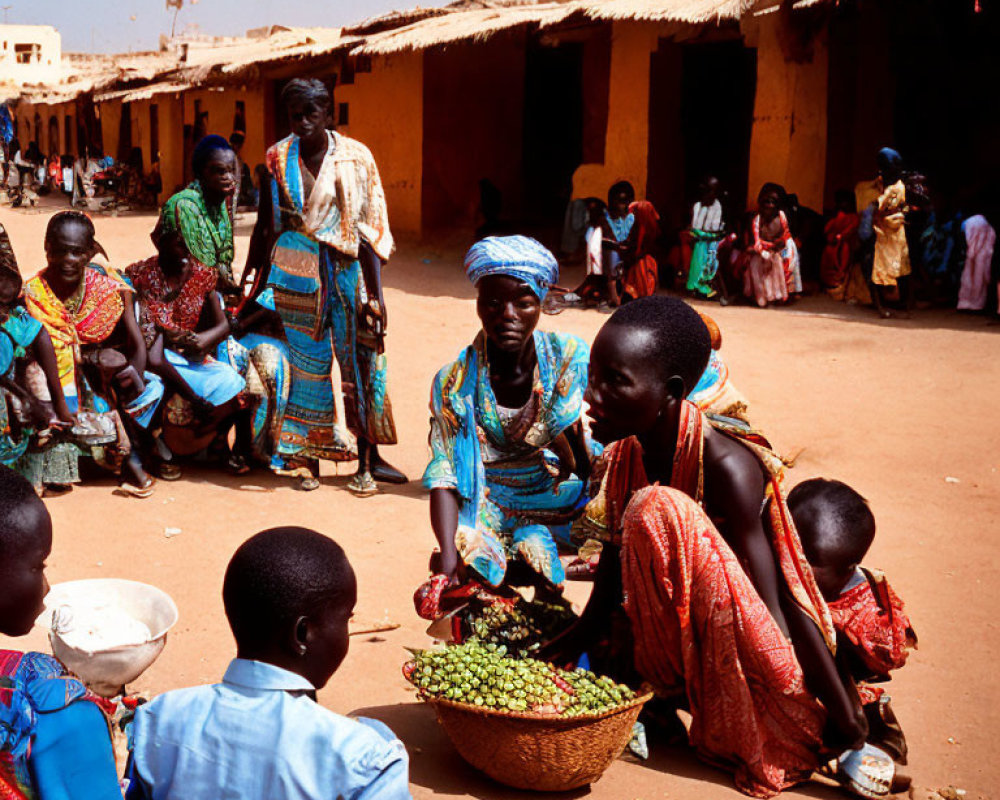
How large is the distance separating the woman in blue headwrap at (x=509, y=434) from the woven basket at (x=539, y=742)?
2.09 feet

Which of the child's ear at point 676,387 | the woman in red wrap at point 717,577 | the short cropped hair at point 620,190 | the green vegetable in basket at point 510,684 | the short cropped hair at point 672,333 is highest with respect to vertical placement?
the short cropped hair at point 620,190

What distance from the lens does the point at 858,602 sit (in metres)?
3.27

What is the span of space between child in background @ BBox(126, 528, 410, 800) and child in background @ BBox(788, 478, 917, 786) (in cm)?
169

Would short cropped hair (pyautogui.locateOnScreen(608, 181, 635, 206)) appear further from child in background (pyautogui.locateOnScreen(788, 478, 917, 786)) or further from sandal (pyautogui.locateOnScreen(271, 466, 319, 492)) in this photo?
child in background (pyautogui.locateOnScreen(788, 478, 917, 786))

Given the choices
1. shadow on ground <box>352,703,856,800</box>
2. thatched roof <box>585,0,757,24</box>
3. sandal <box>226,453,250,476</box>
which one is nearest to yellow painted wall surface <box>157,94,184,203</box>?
thatched roof <box>585,0,757,24</box>

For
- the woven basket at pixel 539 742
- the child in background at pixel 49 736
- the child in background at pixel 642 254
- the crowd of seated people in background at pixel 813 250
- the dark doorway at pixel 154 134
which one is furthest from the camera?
the dark doorway at pixel 154 134

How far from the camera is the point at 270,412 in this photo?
6.27m

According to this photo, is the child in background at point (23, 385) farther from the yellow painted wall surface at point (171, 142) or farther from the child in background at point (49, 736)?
the yellow painted wall surface at point (171, 142)

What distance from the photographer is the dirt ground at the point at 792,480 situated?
11.4 ft

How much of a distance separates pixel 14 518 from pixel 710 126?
47.7 feet

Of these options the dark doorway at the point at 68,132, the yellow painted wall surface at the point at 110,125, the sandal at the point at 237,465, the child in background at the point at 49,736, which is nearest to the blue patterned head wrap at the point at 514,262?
the child in background at the point at 49,736

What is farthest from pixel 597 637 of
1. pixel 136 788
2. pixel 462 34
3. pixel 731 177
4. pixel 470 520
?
pixel 731 177

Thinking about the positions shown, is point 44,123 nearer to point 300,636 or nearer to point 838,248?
point 838,248

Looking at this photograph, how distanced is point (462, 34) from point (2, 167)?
22.9 meters
